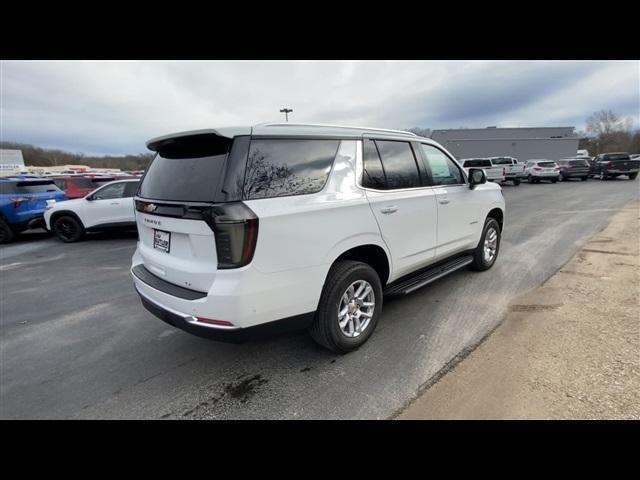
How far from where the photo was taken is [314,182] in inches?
102

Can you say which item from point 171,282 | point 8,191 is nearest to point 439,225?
point 171,282

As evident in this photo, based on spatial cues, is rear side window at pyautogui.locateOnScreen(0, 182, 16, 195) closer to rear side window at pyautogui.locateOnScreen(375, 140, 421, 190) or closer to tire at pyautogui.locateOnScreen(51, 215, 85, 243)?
tire at pyautogui.locateOnScreen(51, 215, 85, 243)

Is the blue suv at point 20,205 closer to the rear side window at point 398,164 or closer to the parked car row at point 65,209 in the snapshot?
the parked car row at point 65,209

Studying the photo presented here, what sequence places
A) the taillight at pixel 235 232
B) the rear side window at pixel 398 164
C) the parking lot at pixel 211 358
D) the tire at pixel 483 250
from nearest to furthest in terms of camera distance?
the taillight at pixel 235 232, the parking lot at pixel 211 358, the rear side window at pixel 398 164, the tire at pixel 483 250

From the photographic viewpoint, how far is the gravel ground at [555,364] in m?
2.18

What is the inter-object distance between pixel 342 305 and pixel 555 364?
5.89 feet

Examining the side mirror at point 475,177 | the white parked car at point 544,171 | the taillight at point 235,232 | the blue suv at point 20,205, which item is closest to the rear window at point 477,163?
the white parked car at point 544,171

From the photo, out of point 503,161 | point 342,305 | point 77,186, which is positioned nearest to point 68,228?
point 77,186

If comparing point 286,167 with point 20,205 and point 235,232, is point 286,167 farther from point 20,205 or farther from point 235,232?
point 20,205

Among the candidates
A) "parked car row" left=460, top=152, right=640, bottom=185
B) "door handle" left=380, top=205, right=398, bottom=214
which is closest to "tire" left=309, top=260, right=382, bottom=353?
"door handle" left=380, top=205, right=398, bottom=214

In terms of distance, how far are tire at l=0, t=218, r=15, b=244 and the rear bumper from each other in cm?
959

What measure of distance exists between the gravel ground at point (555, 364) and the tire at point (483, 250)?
2.67 ft

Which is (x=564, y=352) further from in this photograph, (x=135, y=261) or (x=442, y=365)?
(x=135, y=261)

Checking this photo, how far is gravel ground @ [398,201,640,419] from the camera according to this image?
7.14 ft
